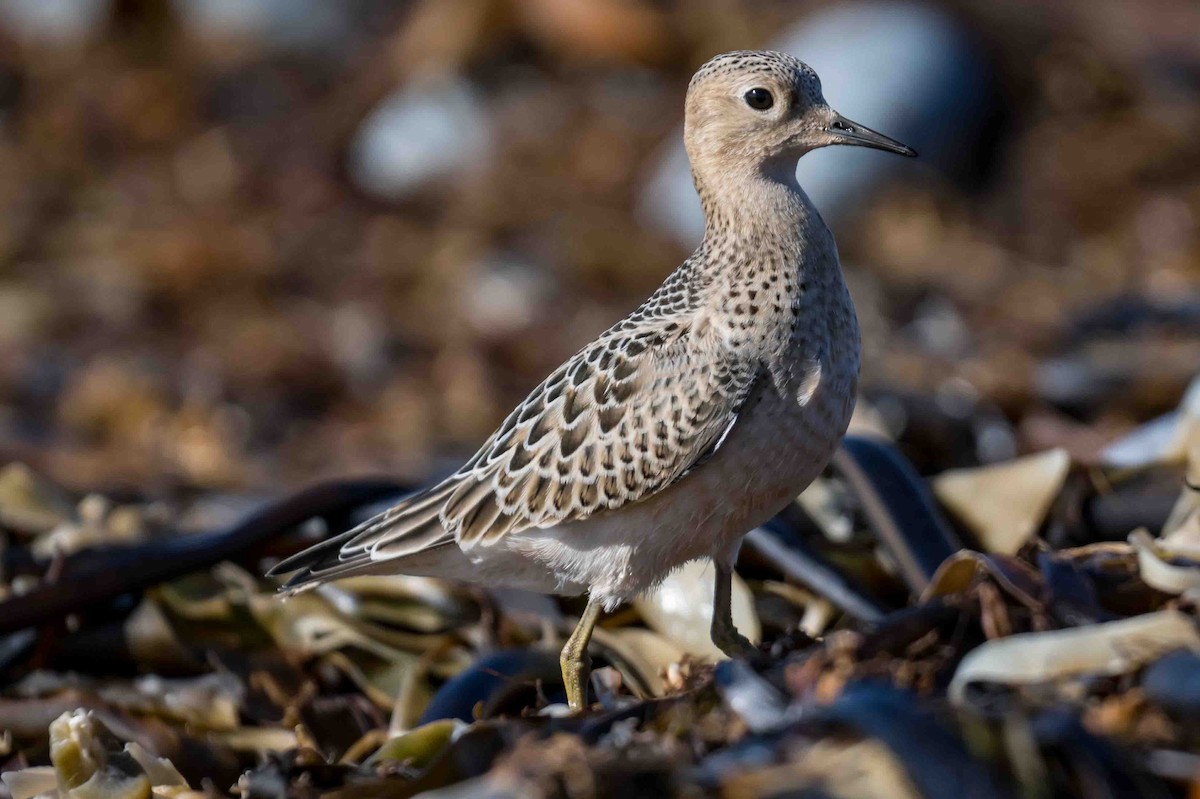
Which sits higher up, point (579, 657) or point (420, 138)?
point (420, 138)

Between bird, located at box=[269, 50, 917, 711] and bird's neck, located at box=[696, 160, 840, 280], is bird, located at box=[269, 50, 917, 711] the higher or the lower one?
the lower one

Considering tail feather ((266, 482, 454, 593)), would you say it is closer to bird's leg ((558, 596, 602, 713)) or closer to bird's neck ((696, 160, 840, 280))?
bird's leg ((558, 596, 602, 713))

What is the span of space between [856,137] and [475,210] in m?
6.49

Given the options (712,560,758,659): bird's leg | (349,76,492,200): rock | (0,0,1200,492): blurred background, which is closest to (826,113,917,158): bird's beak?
(712,560,758,659): bird's leg

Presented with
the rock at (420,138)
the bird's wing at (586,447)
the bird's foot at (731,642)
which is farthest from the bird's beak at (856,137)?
the rock at (420,138)

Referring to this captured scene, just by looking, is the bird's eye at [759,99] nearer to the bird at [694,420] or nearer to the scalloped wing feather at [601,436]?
the bird at [694,420]

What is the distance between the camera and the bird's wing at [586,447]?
9.34 ft

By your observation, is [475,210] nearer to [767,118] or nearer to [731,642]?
[767,118]

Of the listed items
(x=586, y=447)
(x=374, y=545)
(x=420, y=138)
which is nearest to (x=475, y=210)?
(x=420, y=138)

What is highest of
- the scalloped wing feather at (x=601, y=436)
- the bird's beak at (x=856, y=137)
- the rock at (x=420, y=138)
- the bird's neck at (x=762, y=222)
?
the rock at (x=420, y=138)

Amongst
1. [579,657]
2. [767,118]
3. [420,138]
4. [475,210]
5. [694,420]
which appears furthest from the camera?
[420,138]

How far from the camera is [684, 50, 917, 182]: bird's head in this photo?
3.09m

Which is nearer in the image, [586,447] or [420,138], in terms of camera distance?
[586,447]

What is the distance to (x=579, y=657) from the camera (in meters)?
2.99
